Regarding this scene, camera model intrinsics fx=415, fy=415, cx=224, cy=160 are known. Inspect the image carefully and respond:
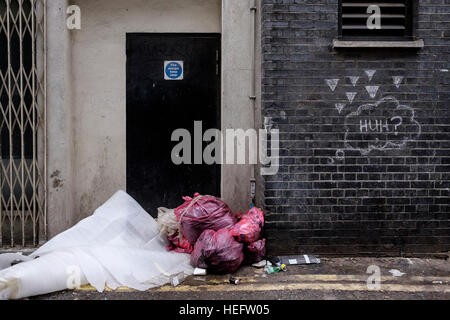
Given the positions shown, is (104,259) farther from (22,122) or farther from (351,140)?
(351,140)

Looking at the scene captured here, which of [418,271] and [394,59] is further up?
[394,59]

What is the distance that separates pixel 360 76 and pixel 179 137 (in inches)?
95.8

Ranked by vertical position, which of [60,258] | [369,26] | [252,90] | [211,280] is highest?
[369,26]

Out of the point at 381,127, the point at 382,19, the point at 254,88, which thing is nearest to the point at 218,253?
the point at 254,88

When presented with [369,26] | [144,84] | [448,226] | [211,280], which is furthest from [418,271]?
[144,84]

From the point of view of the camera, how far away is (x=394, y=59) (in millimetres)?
4648

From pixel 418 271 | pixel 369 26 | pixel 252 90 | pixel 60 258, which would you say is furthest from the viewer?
pixel 252 90

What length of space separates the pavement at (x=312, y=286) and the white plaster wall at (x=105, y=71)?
2028 mm

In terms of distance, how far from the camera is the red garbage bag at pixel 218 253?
412 centimetres

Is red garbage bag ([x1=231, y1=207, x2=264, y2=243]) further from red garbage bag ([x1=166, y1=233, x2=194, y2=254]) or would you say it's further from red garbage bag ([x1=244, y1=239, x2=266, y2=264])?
red garbage bag ([x1=166, y1=233, x2=194, y2=254])

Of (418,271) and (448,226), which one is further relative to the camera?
(448,226)

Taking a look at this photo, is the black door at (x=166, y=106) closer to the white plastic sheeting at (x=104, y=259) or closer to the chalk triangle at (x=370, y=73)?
the white plastic sheeting at (x=104, y=259)

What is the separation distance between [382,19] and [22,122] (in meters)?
4.38

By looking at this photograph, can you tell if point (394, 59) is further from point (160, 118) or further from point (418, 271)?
point (160, 118)
